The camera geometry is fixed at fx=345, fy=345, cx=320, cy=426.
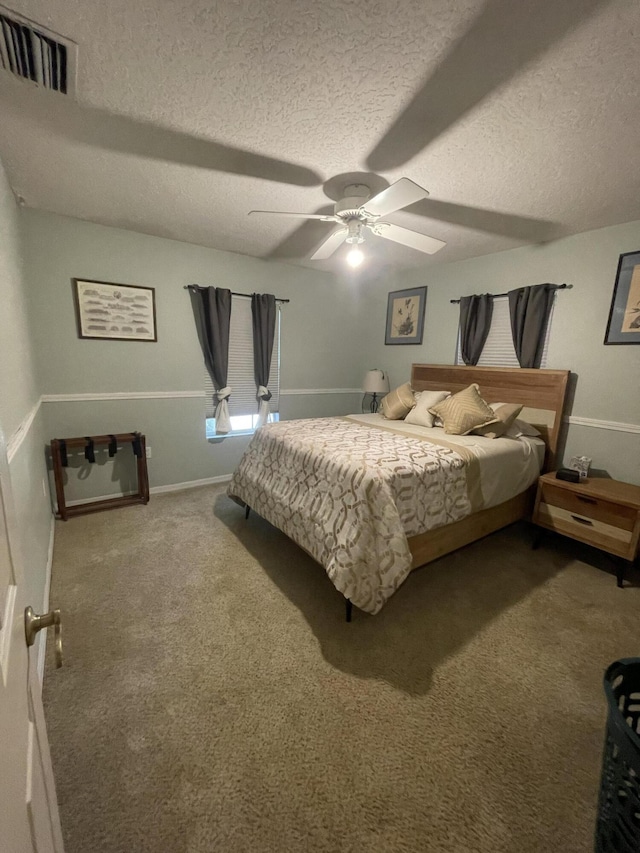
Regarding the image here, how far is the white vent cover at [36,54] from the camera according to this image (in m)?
1.18

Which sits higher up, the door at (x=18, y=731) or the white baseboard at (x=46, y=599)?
the door at (x=18, y=731)

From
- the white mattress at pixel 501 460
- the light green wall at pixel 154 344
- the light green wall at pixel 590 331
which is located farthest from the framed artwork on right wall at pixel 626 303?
the light green wall at pixel 154 344

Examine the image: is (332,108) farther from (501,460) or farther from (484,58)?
(501,460)

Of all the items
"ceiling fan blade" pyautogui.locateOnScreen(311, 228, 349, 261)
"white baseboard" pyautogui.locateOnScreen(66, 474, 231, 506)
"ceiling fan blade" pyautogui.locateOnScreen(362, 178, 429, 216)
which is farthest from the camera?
"white baseboard" pyautogui.locateOnScreen(66, 474, 231, 506)

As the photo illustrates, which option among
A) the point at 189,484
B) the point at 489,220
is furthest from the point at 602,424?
the point at 189,484

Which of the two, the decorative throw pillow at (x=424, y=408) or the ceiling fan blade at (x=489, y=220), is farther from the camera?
the decorative throw pillow at (x=424, y=408)

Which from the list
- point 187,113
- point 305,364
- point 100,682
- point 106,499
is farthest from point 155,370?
point 100,682

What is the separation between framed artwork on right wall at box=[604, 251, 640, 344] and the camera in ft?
8.45

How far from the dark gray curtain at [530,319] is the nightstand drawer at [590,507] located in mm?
1212

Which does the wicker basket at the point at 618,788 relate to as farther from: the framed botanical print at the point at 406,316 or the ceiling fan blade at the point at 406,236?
the framed botanical print at the point at 406,316

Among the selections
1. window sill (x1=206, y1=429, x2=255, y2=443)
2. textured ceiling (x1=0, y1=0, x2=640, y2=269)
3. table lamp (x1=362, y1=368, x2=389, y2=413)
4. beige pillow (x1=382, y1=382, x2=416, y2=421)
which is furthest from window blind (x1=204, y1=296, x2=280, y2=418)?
beige pillow (x1=382, y1=382, x2=416, y2=421)

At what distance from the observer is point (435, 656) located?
172cm

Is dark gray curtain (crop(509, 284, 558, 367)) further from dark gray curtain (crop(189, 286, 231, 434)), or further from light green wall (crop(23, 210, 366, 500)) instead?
dark gray curtain (crop(189, 286, 231, 434))

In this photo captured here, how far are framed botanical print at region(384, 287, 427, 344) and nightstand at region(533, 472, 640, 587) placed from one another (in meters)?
2.25
